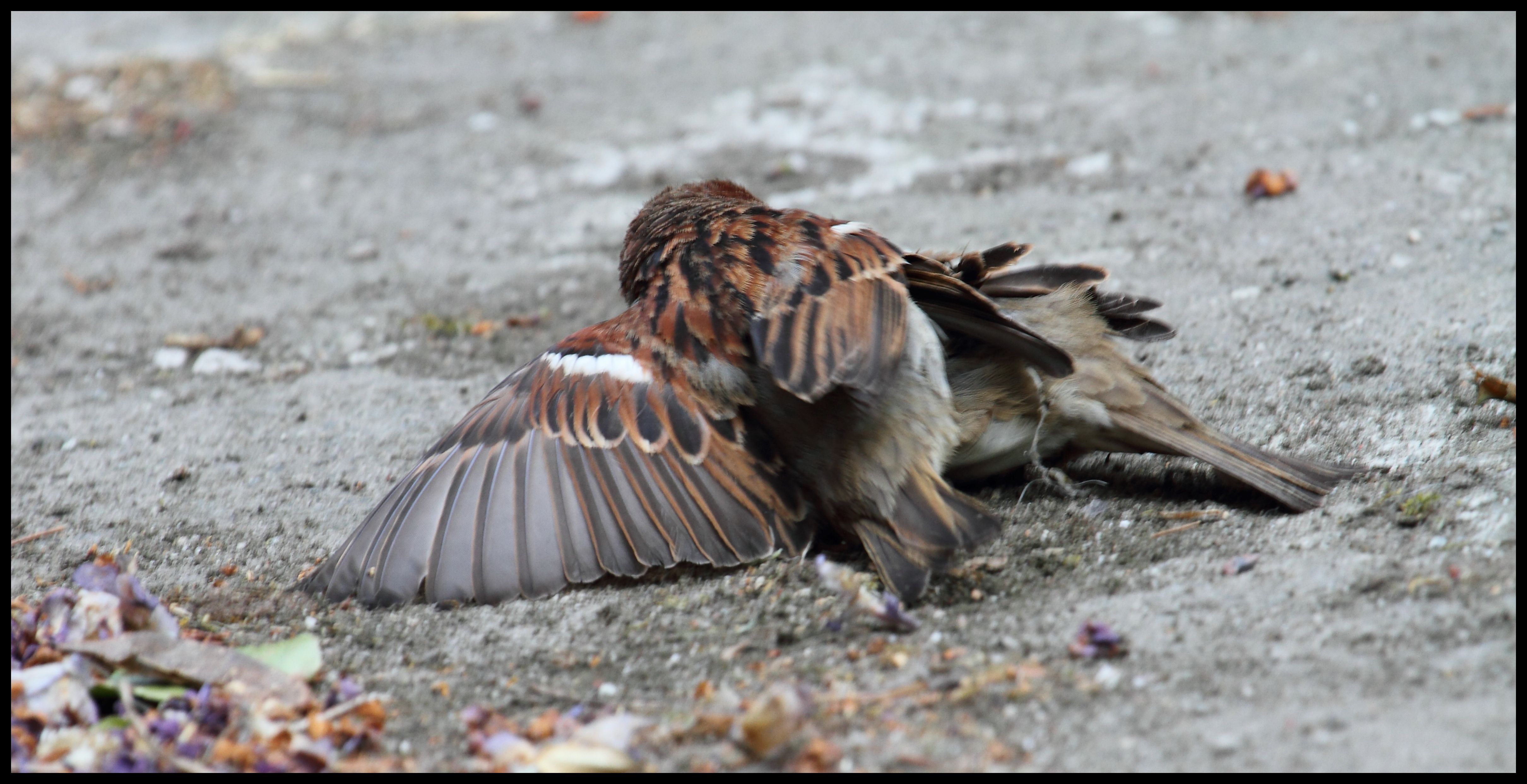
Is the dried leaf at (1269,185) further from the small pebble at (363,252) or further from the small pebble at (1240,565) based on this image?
the small pebble at (363,252)

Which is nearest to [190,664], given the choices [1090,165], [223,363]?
[223,363]

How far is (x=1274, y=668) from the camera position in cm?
282

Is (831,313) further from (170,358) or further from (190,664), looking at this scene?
(170,358)

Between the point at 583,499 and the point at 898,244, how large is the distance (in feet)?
9.68

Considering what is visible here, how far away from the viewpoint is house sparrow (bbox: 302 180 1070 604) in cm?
360

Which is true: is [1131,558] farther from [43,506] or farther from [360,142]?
[360,142]

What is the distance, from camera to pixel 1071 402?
3.84 meters

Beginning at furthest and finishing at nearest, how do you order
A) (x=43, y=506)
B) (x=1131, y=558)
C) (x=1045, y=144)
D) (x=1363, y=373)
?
(x=1045, y=144)
(x=43, y=506)
(x=1363, y=373)
(x=1131, y=558)

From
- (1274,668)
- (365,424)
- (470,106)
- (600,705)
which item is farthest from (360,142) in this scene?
(1274,668)

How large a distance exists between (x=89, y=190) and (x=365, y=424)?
4.31 meters

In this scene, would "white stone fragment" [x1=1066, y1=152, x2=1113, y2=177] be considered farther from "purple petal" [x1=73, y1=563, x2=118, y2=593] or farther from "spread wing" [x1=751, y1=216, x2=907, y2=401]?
"purple petal" [x1=73, y1=563, x2=118, y2=593]

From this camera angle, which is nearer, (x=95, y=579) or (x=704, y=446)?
(x=95, y=579)

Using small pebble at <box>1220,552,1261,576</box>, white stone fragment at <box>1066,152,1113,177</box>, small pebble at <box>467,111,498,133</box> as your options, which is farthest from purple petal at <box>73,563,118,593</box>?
small pebble at <box>467,111,498,133</box>

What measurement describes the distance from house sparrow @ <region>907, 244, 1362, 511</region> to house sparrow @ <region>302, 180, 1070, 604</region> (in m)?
0.12
